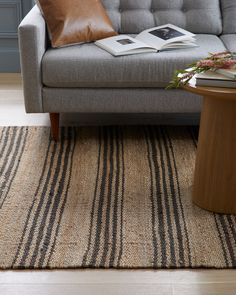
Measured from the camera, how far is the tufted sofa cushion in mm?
3055

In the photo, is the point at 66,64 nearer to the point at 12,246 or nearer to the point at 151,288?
the point at 12,246

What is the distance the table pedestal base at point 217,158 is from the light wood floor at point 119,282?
1.21ft

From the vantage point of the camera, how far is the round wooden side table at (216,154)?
6.56ft

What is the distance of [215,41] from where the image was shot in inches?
114

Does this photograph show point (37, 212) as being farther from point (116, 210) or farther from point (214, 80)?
point (214, 80)

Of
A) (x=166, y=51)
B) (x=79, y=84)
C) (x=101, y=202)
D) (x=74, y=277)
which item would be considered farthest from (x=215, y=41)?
(x=74, y=277)

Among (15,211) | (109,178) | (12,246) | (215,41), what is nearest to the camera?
(12,246)

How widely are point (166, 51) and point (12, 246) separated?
1.27 metres

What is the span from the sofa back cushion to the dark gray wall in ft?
4.46

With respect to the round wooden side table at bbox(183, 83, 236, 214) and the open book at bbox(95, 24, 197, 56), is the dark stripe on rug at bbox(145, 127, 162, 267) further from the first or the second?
the open book at bbox(95, 24, 197, 56)

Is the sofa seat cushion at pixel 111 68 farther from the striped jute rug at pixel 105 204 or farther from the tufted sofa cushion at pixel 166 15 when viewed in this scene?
the tufted sofa cushion at pixel 166 15

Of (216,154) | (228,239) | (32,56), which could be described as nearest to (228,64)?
(216,154)

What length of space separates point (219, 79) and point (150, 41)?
2.99 feet


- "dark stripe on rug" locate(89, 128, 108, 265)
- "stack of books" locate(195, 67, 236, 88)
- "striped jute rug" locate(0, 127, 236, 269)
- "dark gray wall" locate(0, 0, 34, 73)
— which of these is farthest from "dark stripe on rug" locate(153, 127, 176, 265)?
"dark gray wall" locate(0, 0, 34, 73)
